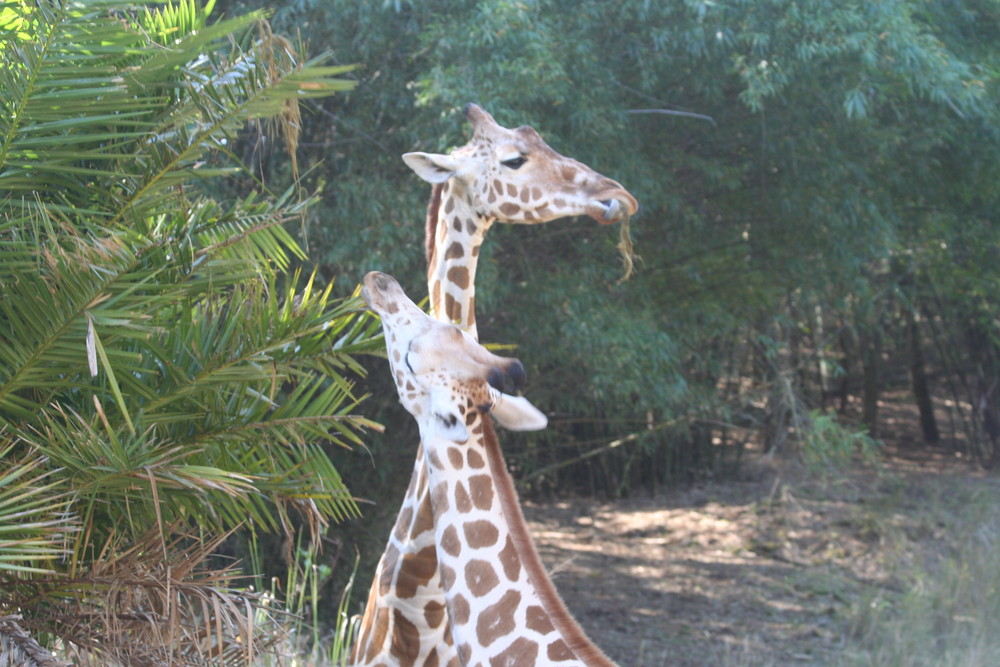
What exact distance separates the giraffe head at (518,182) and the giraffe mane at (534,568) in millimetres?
1337

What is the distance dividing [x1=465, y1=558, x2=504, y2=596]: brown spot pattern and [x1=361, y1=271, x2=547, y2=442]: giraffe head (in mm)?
349

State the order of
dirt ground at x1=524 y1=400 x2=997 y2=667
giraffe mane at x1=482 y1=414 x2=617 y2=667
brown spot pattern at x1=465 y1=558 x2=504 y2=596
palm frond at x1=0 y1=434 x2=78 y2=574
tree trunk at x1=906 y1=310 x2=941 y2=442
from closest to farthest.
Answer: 1. palm frond at x1=0 y1=434 x2=78 y2=574
2. giraffe mane at x1=482 y1=414 x2=617 y2=667
3. brown spot pattern at x1=465 y1=558 x2=504 y2=596
4. dirt ground at x1=524 y1=400 x2=997 y2=667
5. tree trunk at x1=906 y1=310 x2=941 y2=442

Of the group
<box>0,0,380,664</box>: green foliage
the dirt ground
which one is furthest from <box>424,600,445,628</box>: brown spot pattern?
the dirt ground

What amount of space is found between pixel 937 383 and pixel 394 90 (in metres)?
9.85

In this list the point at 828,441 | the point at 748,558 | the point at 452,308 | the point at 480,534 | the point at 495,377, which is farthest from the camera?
the point at 748,558

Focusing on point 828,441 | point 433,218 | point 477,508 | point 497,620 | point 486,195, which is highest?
point 486,195

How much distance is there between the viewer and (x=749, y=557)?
31.4 feet

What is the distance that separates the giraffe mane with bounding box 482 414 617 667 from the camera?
2637 millimetres

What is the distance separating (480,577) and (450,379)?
541 mm

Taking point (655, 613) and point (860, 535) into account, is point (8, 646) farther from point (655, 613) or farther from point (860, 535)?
point (860, 535)

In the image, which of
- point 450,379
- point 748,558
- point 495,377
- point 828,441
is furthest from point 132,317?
point 748,558

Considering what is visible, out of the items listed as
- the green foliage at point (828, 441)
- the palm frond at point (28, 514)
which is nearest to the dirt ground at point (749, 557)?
the green foliage at point (828, 441)

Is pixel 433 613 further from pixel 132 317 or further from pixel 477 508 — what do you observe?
pixel 132 317

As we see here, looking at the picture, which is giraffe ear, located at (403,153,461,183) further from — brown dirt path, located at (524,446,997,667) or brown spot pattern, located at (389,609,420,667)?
brown dirt path, located at (524,446,997,667)
